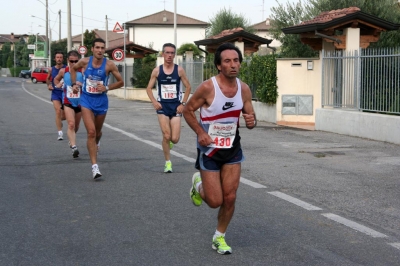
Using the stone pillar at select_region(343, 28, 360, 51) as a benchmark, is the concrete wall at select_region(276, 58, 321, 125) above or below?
below

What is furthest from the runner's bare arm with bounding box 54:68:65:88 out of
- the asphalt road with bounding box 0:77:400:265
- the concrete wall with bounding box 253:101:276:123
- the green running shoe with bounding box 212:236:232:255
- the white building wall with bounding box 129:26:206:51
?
the white building wall with bounding box 129:26:206:51

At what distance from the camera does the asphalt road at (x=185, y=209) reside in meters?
5.96

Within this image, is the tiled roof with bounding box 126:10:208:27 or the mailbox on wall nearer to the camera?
the mailbox on wall

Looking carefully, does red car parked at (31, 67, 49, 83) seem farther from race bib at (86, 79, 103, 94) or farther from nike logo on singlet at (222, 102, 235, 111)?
nike logo on singlet at (222, 102, 235, 111)

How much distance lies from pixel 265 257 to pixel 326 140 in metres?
10.7

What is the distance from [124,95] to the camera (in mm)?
43438

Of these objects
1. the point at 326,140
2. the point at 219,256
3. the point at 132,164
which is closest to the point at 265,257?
the point at 219,256

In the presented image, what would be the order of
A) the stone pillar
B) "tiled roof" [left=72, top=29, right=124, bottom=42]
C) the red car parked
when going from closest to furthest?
the stone pillar, the red car parked, "tiled roof" [left=72, top=29, right=124, bottom=42]

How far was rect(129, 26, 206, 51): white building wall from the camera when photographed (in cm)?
8938

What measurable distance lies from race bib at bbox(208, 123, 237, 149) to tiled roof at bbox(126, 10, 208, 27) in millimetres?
84107

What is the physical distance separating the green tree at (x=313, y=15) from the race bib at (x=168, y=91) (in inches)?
615

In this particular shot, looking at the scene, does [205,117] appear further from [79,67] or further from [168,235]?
[79,67]

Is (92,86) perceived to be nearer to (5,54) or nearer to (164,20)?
(164,20)

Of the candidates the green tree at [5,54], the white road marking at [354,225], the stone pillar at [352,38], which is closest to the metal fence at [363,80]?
the stone pillar at [352,38]
